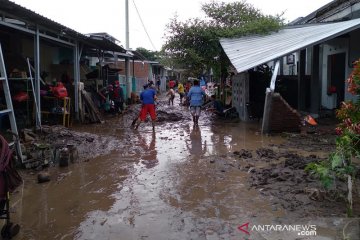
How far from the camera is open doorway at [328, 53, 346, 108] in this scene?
16281 mm

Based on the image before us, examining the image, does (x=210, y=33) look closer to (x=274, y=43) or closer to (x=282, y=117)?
(x=274, y=43)

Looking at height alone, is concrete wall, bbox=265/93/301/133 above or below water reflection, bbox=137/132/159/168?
above

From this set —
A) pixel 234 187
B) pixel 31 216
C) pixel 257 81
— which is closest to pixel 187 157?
pixel 234 187

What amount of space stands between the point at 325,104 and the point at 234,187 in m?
12.6

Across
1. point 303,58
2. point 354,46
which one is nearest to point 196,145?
point 354,46

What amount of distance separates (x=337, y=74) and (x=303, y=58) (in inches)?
77.1

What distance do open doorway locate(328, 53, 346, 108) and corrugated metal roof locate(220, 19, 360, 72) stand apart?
7.02 feet

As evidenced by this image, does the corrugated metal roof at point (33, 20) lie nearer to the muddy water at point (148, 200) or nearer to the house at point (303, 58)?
the muddy water at point (148, 200)

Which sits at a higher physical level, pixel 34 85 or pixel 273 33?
pixel 273 33

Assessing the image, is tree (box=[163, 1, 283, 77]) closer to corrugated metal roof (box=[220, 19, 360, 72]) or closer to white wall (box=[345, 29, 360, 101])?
corrugated metal roof (box=[220, 19, 360, 72])

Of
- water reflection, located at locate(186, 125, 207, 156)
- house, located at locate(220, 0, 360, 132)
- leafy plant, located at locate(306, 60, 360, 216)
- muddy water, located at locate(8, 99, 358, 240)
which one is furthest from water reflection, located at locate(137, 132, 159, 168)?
leafy plant, located at locate(306, 60, 360, 216)

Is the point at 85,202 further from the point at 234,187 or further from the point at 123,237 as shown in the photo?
the point at 234,187

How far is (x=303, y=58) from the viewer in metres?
16.1

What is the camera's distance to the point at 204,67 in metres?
18.5
